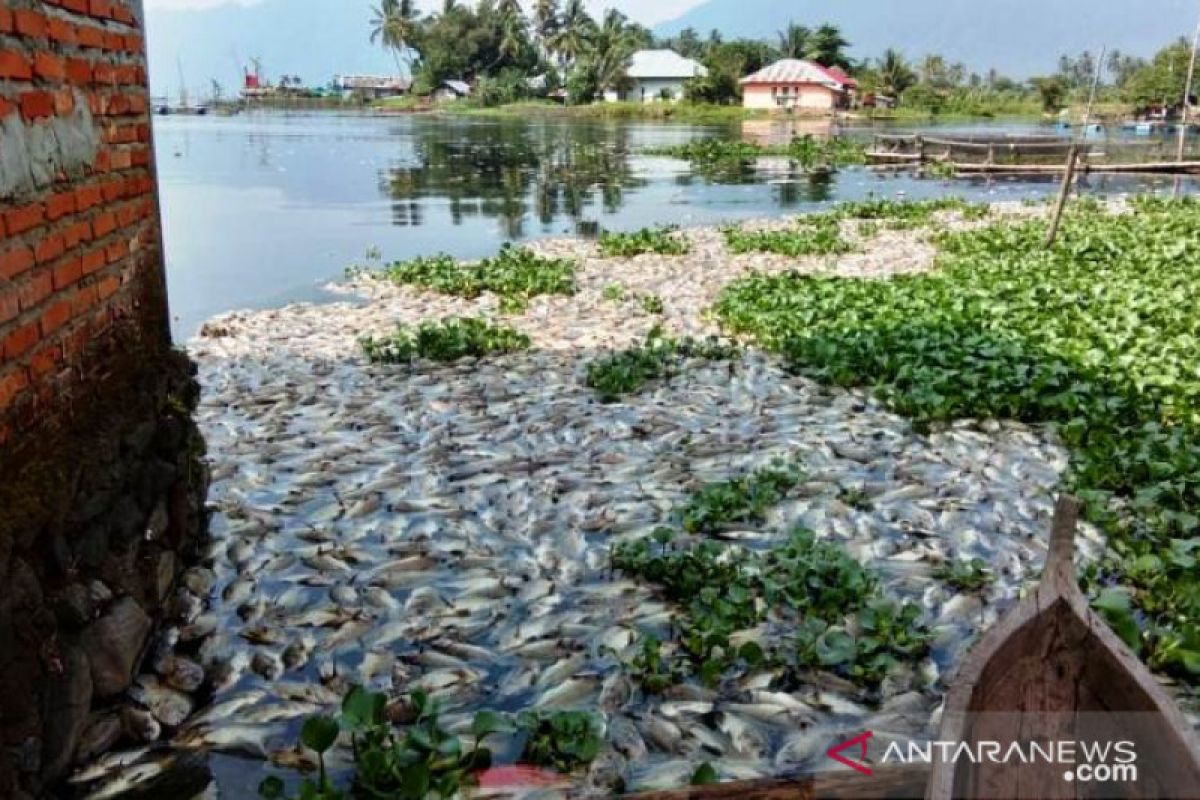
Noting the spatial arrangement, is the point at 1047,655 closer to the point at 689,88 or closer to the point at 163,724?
the point at 163,724

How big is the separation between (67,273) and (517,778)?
2.37m

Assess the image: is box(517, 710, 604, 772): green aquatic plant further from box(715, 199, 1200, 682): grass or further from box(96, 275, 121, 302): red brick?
box(96, 275, 121, 302): red brick

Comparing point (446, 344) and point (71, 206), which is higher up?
point (71, 206)

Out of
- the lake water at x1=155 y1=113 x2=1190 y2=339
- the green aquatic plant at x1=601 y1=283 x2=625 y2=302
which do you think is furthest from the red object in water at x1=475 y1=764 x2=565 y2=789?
the lake water at x1=155 y1=113 x2=1190 y2=339

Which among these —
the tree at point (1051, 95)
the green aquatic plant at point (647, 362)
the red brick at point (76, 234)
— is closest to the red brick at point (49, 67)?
the red brick at point (76, 234)

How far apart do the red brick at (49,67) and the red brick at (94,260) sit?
0.65 metres

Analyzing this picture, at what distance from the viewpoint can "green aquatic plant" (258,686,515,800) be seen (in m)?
2.99

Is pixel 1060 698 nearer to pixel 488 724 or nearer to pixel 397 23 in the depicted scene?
pixel 488 724

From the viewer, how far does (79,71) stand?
3510 millimetres

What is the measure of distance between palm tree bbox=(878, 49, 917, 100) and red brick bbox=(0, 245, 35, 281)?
91.9m

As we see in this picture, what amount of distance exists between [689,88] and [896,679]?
83.2m

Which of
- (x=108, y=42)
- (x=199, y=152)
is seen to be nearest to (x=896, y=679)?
(x=108, y=42)

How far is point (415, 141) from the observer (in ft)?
153

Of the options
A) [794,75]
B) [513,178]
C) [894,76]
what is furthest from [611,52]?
Result: [513,178]
